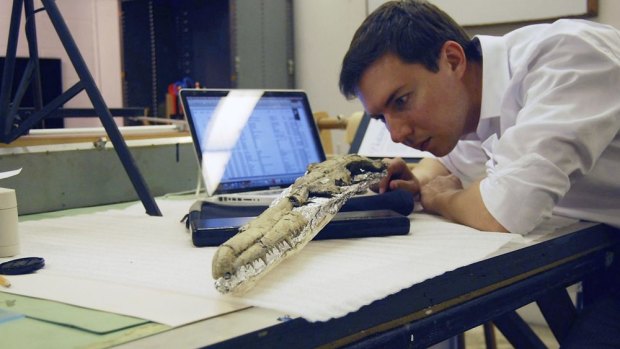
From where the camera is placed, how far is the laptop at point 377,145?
1.60m

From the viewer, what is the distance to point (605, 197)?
3.52 ft

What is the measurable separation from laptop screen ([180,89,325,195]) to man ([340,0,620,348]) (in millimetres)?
234

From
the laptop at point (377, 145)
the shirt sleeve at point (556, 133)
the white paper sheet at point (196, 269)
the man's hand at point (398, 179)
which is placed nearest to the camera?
the white paper sheet at point (196, 269)

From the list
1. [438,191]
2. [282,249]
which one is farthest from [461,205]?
[282,249]

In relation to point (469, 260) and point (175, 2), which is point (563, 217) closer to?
A: point (469, 260)

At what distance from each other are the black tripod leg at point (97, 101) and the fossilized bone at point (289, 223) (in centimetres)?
32

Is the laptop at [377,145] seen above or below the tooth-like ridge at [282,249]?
below

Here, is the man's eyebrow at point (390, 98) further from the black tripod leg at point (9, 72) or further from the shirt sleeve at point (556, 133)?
the black tripod leg at point (9, 72)

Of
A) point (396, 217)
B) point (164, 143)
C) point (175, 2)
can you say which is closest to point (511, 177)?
point (396, 217)

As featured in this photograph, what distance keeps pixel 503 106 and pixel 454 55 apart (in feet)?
0.41

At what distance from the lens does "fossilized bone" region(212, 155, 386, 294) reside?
63 centimetres

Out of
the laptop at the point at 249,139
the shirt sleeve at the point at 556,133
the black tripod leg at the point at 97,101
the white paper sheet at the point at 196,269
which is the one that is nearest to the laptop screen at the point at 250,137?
the laptop at the point at 249,139

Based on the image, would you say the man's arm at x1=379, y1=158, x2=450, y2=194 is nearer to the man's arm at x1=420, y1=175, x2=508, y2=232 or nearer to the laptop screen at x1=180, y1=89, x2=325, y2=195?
the man's arm at x1=420, y1=175, x2=508, y2=232

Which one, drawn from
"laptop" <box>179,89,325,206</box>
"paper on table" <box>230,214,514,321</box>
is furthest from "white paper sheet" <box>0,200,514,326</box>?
"laptop" <box>179,89,325,206</box>
